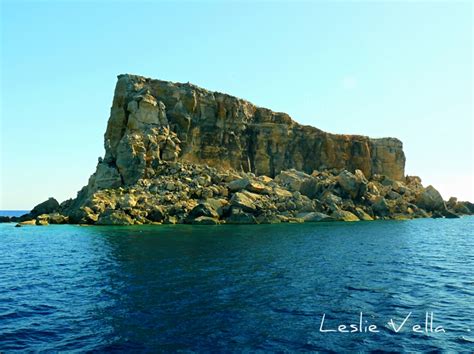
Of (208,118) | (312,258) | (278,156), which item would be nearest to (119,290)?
(312,258)

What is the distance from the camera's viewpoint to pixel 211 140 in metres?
110

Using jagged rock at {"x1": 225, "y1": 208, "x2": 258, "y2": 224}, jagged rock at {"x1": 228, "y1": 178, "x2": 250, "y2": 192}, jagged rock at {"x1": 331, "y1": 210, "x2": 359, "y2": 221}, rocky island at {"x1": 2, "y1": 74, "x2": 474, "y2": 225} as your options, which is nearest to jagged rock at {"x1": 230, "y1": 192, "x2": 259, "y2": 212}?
rocky island at {"x1": 2, "y1": 74, "x2": 474, "y2": 225}

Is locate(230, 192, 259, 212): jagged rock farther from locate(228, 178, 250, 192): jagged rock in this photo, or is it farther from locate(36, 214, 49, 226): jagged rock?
locate(36, 214, 49, 226): jagged rock

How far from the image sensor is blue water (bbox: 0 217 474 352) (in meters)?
15.7

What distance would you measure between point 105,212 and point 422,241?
187ft

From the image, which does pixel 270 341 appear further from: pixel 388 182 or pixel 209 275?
pixel 388 182

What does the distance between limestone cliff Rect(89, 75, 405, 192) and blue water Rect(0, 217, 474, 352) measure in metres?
51.2

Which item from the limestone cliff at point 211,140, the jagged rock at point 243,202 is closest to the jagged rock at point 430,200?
the limestone cliff at point 211,140

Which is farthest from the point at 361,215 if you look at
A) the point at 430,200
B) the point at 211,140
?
the point at 211,140

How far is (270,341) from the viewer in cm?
1545

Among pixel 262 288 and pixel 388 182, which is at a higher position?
pixel 388 182

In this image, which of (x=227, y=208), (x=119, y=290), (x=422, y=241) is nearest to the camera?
(x=119, y=290)

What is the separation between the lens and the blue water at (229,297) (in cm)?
1570

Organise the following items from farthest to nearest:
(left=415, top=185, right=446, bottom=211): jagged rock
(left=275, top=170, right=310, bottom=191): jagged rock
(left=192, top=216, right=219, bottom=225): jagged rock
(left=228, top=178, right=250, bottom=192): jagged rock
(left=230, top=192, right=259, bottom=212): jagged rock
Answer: (left=415, top=185, right=446, bottom=211): jagged rock → (left=275, top=170, right=310, bottom=191): jagged rock → (left=228, top=178, right=250, bottom=192): jagged rock → (left=230, top=192, right=259, bottom=212): jagged rock → (left=192, top=216, right=219, bottom=225): jagged rock
